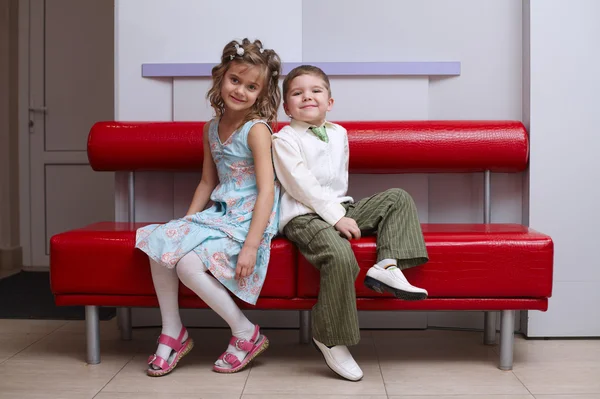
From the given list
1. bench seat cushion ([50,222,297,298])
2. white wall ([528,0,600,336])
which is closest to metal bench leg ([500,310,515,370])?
white wall ([528,0,600,336])

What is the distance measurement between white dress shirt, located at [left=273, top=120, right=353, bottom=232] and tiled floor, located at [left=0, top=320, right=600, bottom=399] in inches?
19.5

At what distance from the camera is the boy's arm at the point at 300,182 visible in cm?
217

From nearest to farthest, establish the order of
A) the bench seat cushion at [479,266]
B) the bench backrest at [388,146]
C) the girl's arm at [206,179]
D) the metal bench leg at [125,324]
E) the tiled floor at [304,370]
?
the tiled floor at [304,370]
the bench seat cushion at [479,266]
the girl's arm at [206,179]
the bench backrest at [388,146]
the metal bench leg at [125,324]

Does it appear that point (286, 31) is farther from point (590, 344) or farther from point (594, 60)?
point (590, 344)

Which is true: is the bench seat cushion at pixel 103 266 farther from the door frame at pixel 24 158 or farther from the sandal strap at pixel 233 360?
the door frame at pixel 24 158

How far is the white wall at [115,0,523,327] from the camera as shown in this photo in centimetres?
274

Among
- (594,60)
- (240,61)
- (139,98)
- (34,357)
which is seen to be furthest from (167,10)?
(594,60)

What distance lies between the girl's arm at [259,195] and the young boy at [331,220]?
0.05m

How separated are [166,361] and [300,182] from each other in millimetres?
696

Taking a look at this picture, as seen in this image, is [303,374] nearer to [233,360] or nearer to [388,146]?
[233,360]

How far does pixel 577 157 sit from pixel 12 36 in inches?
140

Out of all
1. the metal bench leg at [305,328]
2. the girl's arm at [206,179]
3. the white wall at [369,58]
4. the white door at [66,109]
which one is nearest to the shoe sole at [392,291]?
the metal bench leg at [305,328]

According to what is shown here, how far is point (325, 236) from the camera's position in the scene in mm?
2061

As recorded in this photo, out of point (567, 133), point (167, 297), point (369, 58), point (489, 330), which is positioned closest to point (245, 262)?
point (167, 297)
